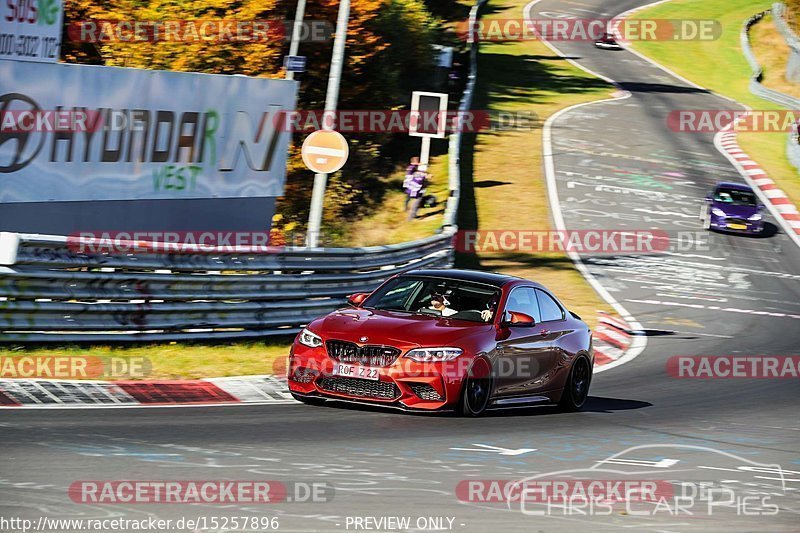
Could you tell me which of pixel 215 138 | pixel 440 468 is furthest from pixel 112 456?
pixel 215 138

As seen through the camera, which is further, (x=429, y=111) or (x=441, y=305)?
(x=429, y=111)

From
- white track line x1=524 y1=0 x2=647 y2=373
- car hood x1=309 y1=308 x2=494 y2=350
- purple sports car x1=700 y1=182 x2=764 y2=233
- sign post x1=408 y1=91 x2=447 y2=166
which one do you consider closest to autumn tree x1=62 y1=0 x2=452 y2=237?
sign post x1=408 y1=91 x2=447 y2=166

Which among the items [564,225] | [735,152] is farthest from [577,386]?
[735,152]

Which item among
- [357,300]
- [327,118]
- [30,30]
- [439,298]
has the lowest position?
[357,300]

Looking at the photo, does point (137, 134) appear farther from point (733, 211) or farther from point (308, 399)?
point (733, 211)

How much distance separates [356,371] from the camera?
10.7 m

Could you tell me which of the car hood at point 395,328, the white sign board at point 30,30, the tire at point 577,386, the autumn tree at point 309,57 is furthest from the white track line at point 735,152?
the car hood at point 395,328

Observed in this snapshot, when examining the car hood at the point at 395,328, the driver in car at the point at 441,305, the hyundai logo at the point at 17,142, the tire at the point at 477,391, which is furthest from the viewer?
the hyundai logo at the point at 17,142

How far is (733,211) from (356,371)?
24.2 m

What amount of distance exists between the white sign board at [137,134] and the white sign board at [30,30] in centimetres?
67

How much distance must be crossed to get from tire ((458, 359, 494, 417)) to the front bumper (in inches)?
4.8

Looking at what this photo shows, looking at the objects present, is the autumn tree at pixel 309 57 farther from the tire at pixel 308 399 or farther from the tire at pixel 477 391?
the tire at pixel 477 391

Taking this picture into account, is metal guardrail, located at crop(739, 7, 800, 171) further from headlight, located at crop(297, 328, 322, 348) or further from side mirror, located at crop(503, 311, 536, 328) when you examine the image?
headlight, located at crop(297, 328, 322, 348)

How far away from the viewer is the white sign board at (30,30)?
47.6ft
